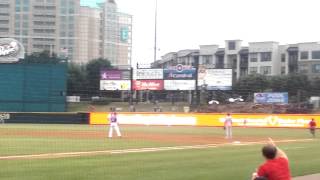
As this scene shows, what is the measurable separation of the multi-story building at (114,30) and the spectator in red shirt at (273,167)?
2271 inches

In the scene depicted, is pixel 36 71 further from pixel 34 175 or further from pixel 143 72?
pixel 34 175

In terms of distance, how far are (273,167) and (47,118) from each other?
184 ft

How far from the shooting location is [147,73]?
285 feet

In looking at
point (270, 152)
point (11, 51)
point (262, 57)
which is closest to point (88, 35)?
point (11, 51)

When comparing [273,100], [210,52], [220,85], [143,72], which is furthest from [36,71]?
[210,52]

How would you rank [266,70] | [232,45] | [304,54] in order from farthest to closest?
[232,45], [266,70], [304,54]

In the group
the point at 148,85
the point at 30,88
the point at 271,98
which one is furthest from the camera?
the point at 271,98

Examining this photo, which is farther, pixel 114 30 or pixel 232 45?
pixel 232 45

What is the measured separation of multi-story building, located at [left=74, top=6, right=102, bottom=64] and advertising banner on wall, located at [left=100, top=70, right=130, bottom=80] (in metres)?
2.94

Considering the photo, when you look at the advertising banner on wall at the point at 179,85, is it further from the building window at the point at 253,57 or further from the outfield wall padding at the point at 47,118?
the building window at the point at 253,57

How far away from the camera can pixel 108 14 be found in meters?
66.7

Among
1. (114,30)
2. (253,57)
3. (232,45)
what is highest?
(232,45)

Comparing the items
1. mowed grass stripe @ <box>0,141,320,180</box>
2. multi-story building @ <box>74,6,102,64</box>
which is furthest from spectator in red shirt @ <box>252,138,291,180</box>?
multi-story building @ <box>74,6,102,64</box>

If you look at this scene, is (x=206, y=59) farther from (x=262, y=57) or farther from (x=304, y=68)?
(x=304, y=68)
